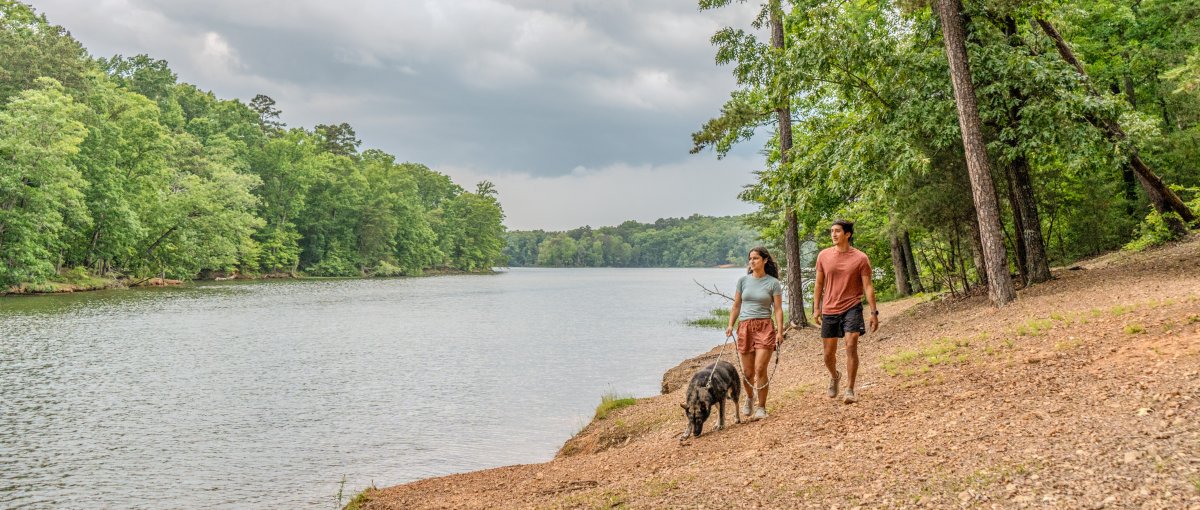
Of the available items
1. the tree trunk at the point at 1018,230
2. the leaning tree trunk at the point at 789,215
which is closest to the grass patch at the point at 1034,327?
the tree trunk at the point at 1018,230

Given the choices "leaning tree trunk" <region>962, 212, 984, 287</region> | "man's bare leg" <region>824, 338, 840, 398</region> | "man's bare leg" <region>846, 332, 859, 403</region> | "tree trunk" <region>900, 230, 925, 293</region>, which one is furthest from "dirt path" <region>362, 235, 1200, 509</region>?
"tree trunk" <region>900, 230, 925, 293</region>

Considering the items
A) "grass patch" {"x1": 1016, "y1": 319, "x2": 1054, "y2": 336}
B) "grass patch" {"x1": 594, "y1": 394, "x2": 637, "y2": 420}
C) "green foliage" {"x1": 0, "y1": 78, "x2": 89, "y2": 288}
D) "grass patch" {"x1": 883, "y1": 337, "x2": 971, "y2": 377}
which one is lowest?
"grass patch" {"x1": 594, "y1": 394, "x2": 637, "y2": 420}

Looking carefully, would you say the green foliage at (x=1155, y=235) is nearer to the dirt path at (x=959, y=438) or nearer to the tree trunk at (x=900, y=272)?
the tree trunk at (x=900, y=272)

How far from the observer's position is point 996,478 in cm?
443

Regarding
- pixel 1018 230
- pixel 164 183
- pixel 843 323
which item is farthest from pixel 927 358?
pixel 164 183

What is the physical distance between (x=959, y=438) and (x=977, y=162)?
7.91 m

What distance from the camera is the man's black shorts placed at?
22.7 feet

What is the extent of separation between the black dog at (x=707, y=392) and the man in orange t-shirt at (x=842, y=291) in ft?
3.56

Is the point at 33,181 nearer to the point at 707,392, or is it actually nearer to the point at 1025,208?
the point at 707,392

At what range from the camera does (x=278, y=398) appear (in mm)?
14312

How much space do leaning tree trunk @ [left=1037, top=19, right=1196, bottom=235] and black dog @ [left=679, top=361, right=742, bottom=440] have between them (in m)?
9.64

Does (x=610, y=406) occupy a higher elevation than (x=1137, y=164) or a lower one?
lower

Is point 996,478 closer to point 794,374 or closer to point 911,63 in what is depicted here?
point 794,374

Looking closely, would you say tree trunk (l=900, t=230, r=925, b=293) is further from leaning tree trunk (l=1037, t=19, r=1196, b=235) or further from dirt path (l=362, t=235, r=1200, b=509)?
dirt path (l=362, t=235, r=1200, b=509)
